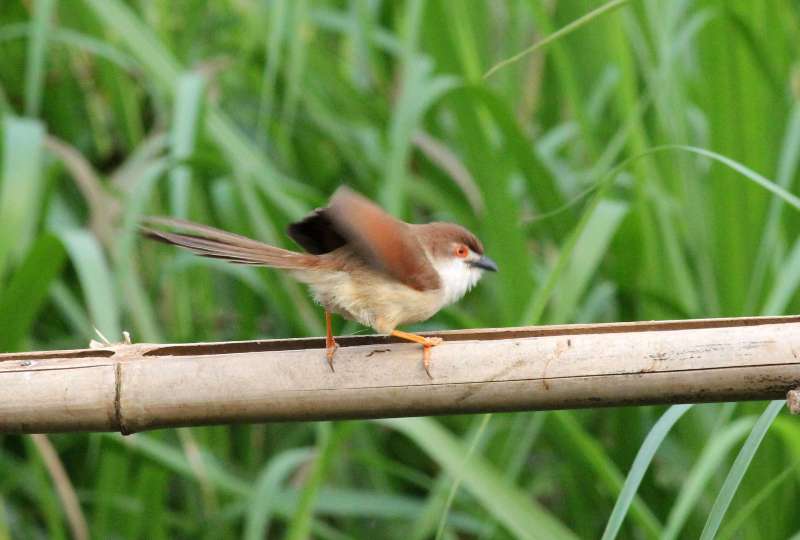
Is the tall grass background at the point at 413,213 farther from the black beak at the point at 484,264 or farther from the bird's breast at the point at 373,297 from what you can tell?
the bird's breast at the point at 373,297

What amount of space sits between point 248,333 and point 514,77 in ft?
4.59

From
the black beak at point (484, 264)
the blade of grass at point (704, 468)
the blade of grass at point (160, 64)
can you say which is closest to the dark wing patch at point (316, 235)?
the black beak at point (484, 264)

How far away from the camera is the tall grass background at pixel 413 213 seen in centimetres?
298

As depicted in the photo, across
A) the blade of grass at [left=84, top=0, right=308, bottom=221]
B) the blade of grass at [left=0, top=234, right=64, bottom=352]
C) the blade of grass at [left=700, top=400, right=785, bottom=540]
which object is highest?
the blade of grass at [left=84, top=0, right=308, bottom=221]

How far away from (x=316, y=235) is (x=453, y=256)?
40cm

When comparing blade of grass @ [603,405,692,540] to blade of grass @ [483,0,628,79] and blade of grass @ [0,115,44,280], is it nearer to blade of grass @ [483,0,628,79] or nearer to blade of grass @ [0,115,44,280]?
blade of grass @ [483,0,628,79]

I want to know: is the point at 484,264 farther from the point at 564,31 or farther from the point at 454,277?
the point at 564,31

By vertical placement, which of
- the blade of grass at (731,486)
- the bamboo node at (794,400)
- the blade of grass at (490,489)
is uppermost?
the blade of grass at (490,489)

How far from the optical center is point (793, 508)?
2.93 meters

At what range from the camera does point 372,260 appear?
2.25 metres

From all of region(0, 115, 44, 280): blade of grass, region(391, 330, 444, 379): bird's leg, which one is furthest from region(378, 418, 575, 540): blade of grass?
region(0, 115, 44, 280): blade of grass

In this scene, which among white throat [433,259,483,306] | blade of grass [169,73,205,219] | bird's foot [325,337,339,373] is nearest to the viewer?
bird's foot [325,337,339,373]

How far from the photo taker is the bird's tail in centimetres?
199

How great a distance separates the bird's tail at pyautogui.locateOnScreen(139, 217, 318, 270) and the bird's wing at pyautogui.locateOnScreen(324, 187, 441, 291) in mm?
161
